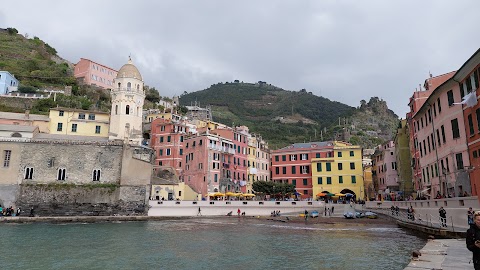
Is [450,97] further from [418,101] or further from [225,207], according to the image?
[225,207]

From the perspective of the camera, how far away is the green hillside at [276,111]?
12694 centimetres

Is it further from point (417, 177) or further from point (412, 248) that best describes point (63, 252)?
point (417, 177)

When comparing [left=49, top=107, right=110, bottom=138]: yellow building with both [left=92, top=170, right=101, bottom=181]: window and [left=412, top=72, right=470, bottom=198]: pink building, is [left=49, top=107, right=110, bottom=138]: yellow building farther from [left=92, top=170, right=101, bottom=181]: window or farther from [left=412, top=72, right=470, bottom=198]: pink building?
[left=412, top=72, right=470, bottom=198]: pink building

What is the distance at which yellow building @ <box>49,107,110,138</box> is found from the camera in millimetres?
57875

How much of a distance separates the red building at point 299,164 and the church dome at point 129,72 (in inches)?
1161

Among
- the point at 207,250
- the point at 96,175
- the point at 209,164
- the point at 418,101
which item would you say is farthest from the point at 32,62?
the point at 418,101

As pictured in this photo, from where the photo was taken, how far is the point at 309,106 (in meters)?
171

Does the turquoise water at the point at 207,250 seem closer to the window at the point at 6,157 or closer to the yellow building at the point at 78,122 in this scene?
the window at the point at 6,157

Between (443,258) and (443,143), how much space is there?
66.7ft

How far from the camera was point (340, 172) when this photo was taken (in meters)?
59.6

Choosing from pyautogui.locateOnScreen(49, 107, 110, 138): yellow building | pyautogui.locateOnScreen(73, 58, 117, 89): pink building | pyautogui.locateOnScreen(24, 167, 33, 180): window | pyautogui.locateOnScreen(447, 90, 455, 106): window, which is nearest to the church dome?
pyautogui.locateOnScreen(49, 107, 110, 138): yellow building

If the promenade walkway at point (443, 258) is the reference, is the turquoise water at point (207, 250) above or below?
below

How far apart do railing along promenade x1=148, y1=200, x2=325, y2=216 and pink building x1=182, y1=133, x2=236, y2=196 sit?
282 inches

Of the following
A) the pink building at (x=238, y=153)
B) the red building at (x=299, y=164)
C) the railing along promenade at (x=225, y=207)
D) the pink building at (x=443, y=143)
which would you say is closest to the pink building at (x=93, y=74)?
the pink building at (x=238, y=153)
